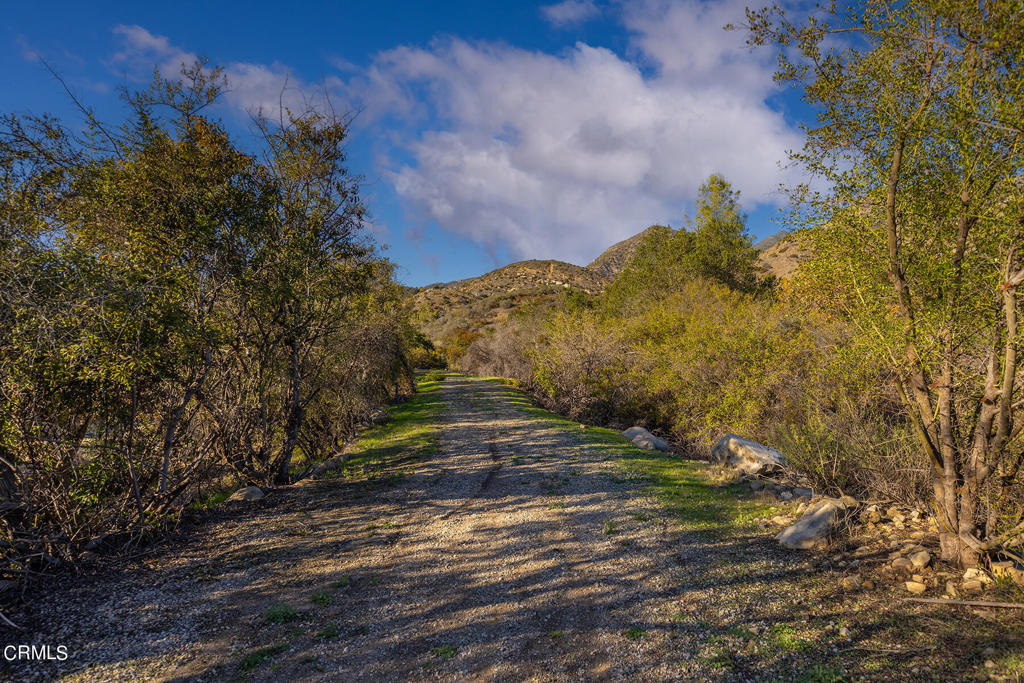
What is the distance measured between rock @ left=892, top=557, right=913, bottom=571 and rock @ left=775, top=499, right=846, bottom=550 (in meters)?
0.92

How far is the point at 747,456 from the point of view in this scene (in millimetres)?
9914

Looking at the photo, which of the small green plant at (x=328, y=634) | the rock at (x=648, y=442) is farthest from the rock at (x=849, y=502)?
the small green plant at (x=328, y=634)

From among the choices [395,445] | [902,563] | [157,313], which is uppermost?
[157,313]

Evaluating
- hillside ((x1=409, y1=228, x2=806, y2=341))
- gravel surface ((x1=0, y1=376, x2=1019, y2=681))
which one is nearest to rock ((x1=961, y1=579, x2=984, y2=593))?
gravel surface ((x1=0, y1=376, x2=1019, y2=681))

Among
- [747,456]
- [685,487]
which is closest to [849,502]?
[747,456]

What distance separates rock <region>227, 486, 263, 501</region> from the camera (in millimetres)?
8836

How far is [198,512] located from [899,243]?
12.4 metres

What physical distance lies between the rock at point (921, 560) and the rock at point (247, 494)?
36.8ft

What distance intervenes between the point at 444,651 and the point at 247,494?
657 centimetres

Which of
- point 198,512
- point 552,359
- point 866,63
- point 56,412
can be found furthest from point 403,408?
point 866,63

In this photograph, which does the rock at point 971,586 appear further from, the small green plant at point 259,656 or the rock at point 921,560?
the small green plant at point 259,656

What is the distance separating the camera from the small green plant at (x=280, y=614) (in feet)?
17.1

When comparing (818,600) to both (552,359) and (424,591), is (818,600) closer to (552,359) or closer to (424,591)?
(424,591)

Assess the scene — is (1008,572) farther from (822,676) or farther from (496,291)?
(496,291)
